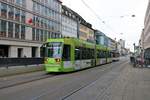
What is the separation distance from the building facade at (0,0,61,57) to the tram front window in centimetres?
2566

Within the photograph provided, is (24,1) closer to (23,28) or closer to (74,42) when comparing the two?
(23,28)

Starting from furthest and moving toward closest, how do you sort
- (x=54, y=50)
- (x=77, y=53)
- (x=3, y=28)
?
(x=3, y=28), (x=77, y=53), (x=54, y=50)

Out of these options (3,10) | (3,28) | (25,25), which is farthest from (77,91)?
(25,25)

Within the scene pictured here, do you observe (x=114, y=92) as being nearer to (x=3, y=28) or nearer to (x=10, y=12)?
(x=3, y=28)

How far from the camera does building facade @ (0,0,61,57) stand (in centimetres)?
5059

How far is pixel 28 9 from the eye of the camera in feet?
190

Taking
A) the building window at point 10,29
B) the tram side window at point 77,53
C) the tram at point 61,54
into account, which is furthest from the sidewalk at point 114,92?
the building window at point 10,29

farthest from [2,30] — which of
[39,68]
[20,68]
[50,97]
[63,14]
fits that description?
[50,97]

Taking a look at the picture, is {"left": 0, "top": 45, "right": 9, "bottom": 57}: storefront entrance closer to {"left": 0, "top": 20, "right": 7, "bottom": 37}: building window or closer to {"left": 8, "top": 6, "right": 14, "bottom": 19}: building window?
{"left": 0, "top": 20, "right": 7, "bottom": 37}: building window

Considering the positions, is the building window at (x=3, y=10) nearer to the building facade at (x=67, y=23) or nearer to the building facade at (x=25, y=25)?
the building facade at (x=25, y=25)

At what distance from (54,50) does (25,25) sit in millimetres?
33464

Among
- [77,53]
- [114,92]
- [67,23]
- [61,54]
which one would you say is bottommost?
[114,92]

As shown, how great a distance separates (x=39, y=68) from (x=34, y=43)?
95.9 ft

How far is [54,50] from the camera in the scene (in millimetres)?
24922
